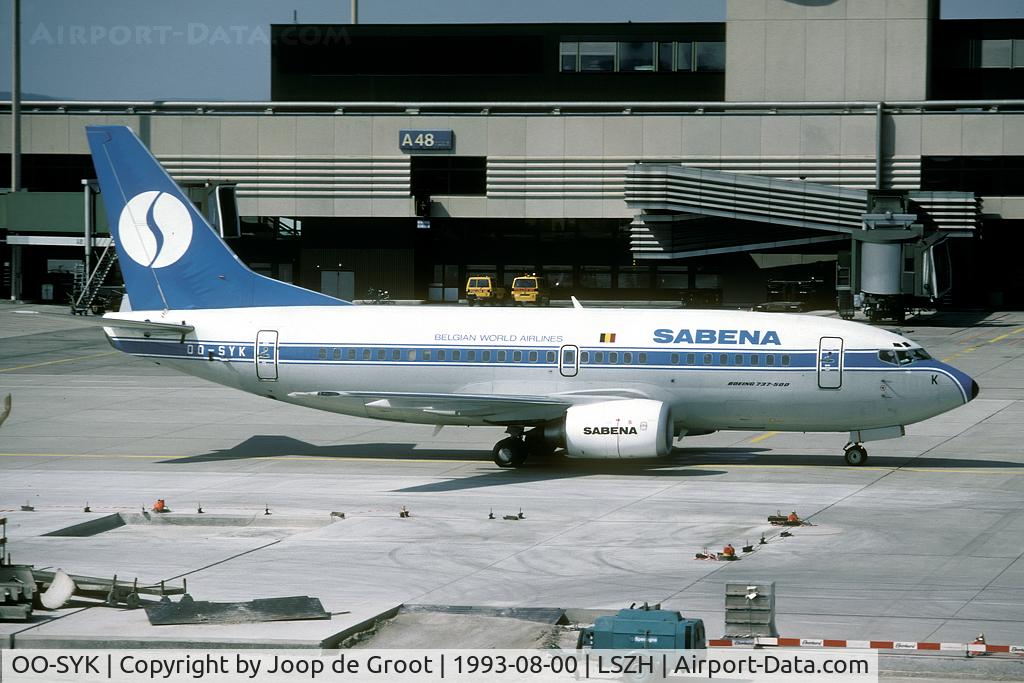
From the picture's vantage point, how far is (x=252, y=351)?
37031mm

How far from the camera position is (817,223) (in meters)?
81.9

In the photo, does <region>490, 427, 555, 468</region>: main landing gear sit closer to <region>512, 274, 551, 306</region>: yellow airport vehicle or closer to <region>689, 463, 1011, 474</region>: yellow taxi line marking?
<region>689, 463, 1011, 474</region>: yellow taxi line marking

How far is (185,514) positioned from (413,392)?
8724 mm

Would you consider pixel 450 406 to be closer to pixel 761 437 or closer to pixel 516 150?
pixel 761 437

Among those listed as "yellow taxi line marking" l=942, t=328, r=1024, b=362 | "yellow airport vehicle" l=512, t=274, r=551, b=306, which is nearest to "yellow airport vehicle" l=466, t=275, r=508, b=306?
"yellow airport vehicle" l=512, t=274, r=551, b=306

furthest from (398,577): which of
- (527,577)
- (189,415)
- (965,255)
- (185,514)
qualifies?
(965,255)

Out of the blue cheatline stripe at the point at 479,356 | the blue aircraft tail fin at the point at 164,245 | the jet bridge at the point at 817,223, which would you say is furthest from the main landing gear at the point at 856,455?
the jet bridge at the point at 817,223

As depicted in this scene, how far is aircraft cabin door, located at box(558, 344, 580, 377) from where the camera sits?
35.5 metres

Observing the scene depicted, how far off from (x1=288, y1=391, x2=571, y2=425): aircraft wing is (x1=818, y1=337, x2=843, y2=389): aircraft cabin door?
6621 mm

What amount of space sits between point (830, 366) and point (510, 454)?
8641 mm

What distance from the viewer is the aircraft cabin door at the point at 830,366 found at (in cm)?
3484

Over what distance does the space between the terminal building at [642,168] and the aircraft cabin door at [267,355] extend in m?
43.0

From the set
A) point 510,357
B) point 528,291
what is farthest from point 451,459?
point 528,291

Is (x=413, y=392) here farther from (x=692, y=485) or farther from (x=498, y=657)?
(x=498, y=657)
